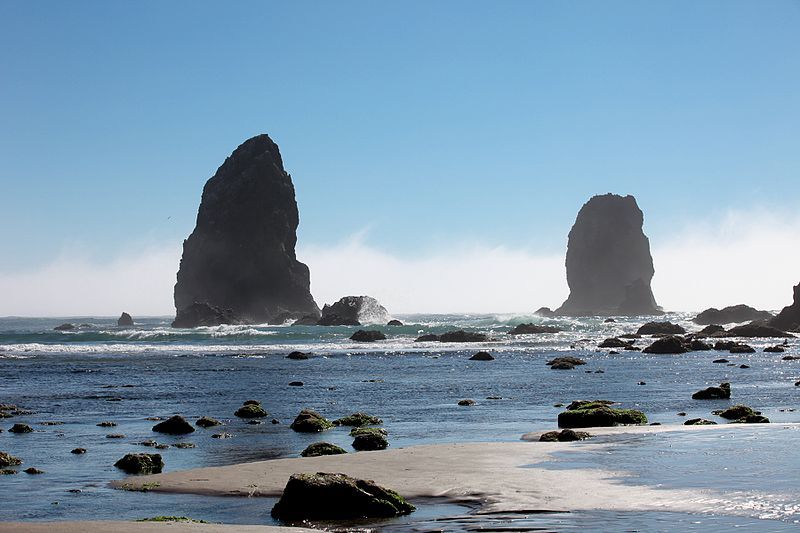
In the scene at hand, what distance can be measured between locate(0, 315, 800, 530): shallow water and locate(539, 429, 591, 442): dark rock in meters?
1.81

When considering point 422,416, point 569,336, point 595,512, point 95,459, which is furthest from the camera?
point 569,336

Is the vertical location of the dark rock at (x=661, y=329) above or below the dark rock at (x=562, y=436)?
above

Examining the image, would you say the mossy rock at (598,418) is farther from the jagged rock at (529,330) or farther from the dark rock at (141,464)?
the jagged rock at (529,330)

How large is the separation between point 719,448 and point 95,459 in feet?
60.8

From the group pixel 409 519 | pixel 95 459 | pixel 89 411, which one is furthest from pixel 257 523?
pixel 89 411

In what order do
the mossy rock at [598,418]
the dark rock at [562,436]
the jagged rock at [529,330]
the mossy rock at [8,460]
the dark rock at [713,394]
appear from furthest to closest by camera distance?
the jagged rock at [529,330] → the dark rock at [713,394] → the mossy rock at [598,418] → the dark rock at [562,436] → the mossy rock at [8,460]

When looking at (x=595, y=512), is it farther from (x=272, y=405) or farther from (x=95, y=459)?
(x=272, y=405)

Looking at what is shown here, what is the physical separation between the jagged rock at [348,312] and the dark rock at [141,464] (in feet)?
491

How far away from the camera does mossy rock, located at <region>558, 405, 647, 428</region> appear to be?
103 ft

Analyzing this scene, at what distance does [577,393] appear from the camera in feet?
156

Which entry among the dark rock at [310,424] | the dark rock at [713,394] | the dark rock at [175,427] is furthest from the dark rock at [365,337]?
the dark rock at [175,427]

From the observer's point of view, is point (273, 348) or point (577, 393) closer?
point (577, 393)

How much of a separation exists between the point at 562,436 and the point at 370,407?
52.3 feet

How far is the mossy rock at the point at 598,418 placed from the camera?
103 ft
